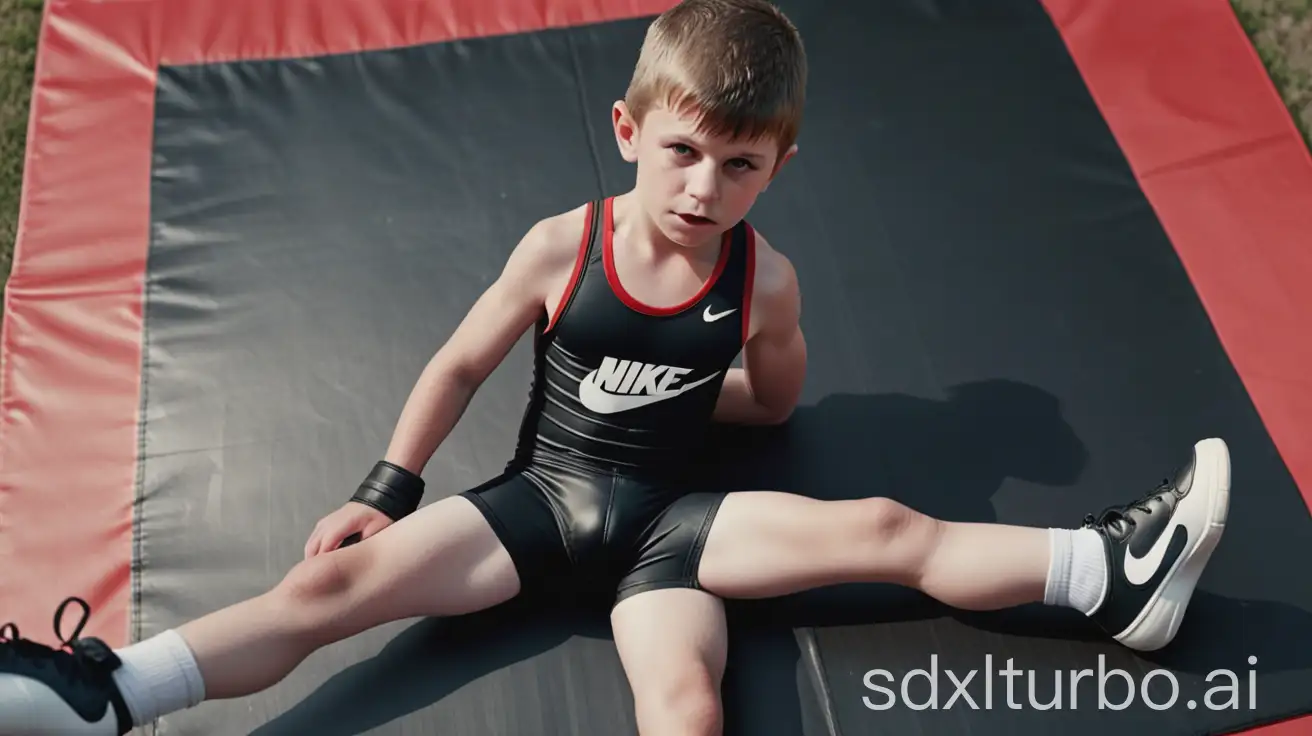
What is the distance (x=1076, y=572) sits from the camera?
1744 mm

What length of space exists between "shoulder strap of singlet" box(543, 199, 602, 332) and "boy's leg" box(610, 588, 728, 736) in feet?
1.31

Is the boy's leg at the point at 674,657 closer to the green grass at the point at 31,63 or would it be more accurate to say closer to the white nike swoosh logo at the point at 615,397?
the white nike swoosh logo at the point at 615,397

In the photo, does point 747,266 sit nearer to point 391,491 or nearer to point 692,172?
point 692,172

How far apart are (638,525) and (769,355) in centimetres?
31

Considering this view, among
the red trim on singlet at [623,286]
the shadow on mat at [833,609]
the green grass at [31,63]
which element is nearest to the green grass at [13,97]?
the green grass at [31,63]

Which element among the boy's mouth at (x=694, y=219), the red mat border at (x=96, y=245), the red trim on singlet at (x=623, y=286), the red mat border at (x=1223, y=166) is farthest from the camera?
the red mat border at (x=1223, y=166)

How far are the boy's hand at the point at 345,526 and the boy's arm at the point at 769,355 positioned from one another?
0.55 m

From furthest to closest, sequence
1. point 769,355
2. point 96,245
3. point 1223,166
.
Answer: point 1223,166 → point 96,245 → point 769,355

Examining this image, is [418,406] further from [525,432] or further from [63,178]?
[63,178]

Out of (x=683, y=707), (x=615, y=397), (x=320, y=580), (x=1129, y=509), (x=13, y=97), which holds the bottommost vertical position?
(x=683, y=707)

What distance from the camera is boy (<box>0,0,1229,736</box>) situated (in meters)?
1.61

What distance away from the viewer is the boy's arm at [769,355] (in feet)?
5.61

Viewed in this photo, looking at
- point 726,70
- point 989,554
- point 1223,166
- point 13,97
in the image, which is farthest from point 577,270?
point 13,97

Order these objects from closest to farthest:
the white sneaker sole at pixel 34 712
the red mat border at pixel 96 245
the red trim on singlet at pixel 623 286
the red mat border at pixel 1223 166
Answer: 1. the white sneaker sole at pixel 34 712
2. the red trim on singlet at pixel 623 286
3. the red mat border at pixel 96 245
4. the red mat border at pixel 1223 166
